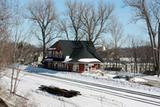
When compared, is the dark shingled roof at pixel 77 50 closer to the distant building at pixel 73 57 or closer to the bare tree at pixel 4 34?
the distant building at pixel 73 57

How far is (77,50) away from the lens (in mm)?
62219

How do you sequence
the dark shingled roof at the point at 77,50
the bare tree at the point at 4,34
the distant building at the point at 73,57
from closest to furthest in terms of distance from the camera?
the bare tree at the point at 4,34
the distant building at the point at 73,57
the dark shingled roof at the point at 77,50

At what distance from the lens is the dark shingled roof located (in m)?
59.2

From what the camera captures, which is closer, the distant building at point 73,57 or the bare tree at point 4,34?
the bare tree at point 4,34

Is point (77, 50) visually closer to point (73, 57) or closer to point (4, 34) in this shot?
point (73, 57)

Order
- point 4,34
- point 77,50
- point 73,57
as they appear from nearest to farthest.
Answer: point 4,34, point 73,57, point 77,50

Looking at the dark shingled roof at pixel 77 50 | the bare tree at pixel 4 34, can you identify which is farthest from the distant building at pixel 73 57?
the bare tree at pixel 4 34

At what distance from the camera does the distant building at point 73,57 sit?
57.8 m

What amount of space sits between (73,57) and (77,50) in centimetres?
245

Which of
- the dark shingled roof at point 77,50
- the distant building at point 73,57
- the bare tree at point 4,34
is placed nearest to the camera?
the bare tree at point 4,34

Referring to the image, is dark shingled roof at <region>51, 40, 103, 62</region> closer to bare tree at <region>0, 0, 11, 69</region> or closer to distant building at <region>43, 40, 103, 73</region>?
distant building at <region>43, 40, 103, 73</region>

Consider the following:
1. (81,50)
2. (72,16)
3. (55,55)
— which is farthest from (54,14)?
(81,50)

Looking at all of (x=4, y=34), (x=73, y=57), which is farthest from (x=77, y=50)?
(x=4, y=34)

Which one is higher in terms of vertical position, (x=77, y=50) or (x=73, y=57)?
(x=77, y=50)
